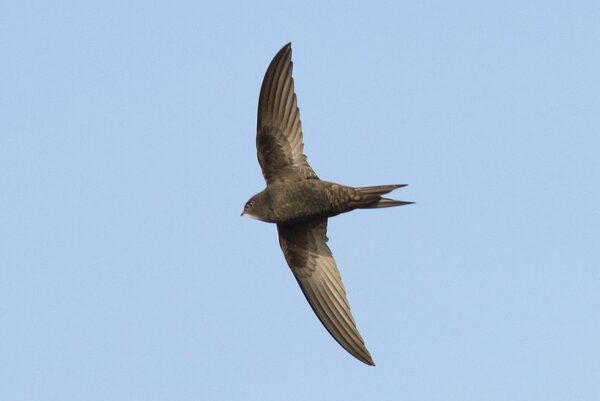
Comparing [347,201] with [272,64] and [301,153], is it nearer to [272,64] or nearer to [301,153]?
[301,153]

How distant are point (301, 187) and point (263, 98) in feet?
4.01

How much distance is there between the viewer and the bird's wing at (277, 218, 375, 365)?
12.2 metres

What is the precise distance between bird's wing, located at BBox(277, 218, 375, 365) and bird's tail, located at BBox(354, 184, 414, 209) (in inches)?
33.0

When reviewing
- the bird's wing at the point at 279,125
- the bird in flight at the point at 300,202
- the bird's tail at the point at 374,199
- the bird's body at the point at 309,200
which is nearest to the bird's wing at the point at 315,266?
the bird in flight at the point at 300,202

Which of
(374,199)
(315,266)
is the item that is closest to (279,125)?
(374,199)

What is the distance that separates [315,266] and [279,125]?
171 cm

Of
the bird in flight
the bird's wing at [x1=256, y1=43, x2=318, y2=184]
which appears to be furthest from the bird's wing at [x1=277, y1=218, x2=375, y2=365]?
the bird's wing at [x1=256, y1=43, x2=318, y2=184]

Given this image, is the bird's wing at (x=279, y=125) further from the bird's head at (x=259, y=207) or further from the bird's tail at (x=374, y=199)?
the bird's tail at (x=374, y=199)

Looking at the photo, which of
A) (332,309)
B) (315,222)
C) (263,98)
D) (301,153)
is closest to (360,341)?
(332,309)

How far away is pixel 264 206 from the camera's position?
11.8 m

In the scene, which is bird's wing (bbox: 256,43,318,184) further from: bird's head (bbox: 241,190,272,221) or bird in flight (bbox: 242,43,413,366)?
bird's head (bbox: 241,190,272,221)

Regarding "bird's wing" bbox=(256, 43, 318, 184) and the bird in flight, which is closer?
the bird in flight

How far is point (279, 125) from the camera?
12.2 m

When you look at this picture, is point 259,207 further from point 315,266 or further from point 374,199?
point 374,199
